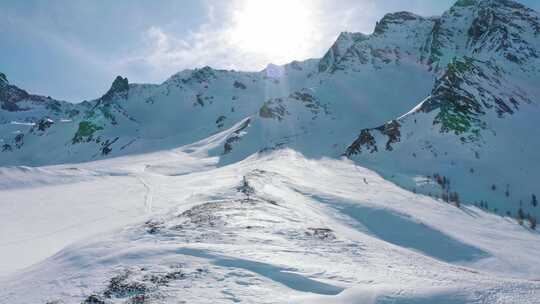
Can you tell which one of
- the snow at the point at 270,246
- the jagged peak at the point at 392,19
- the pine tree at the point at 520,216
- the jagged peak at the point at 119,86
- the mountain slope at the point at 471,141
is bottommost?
the snow at the point at 270,246

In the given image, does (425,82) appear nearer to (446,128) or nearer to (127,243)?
(446,128)

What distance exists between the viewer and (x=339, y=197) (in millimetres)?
30641

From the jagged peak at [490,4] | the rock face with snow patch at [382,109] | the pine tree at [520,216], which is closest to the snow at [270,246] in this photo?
the pine tree at [520,216]

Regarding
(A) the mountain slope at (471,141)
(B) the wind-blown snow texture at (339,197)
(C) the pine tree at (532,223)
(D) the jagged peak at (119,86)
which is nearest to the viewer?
(B) the wind-blown snow texture at (339,197)

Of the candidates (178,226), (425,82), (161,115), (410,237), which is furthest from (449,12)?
(178,226)

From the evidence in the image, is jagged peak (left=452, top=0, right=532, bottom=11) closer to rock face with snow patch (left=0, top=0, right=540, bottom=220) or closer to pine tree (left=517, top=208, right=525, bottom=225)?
rock face with snow patch (left=0, top=0, right=540, bottom=220)

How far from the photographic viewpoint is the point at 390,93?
4119 inches

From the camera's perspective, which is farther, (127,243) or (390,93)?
(390,93)

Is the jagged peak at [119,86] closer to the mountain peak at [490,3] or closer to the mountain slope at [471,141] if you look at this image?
the mountain peak at [490,3]

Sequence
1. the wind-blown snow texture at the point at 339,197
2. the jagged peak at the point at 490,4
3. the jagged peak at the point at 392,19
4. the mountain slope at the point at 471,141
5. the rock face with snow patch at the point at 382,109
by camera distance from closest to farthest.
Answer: the wind-blown snow texture at the point at 339,197 < the mountain slope at the point at 471,141 < the rock face with snow patch at the point at 382,109 < the jagged peak at the point at 490,4 < the jagged peak at the point at 392,19

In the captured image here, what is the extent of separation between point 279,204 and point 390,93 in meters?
86.8

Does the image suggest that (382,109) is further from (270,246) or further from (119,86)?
(119,86)

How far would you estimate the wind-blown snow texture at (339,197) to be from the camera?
11281 millimetres

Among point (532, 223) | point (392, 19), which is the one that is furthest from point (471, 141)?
point (392, 19)
